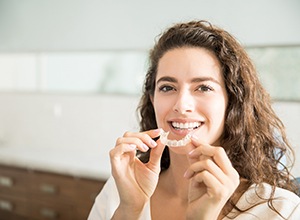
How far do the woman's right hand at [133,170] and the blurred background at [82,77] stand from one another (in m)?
1.39

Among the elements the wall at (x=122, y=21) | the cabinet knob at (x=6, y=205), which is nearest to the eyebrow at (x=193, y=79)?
the wall at (x=122, y=21)

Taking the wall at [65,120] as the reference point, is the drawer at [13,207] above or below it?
below

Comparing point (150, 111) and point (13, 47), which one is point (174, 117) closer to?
point (150, 111)

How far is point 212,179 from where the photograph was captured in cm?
98

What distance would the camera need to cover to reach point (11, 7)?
385 cm

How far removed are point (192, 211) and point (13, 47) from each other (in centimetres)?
341

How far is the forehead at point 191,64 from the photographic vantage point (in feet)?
4.03

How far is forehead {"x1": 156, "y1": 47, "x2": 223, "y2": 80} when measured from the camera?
1228 millimetres

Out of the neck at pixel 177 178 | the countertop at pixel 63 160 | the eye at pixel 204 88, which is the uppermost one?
the eye at pixel 204 88

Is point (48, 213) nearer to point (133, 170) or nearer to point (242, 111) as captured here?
point (133, 170)

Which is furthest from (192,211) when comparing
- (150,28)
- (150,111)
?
(150,28)

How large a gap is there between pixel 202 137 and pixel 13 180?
8.78 feet

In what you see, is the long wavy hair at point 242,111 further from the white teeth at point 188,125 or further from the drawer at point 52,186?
→ the drawer at point 52,186

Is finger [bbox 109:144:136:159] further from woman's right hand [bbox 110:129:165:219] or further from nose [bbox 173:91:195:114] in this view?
nose [bbox 173:91:195:114]
